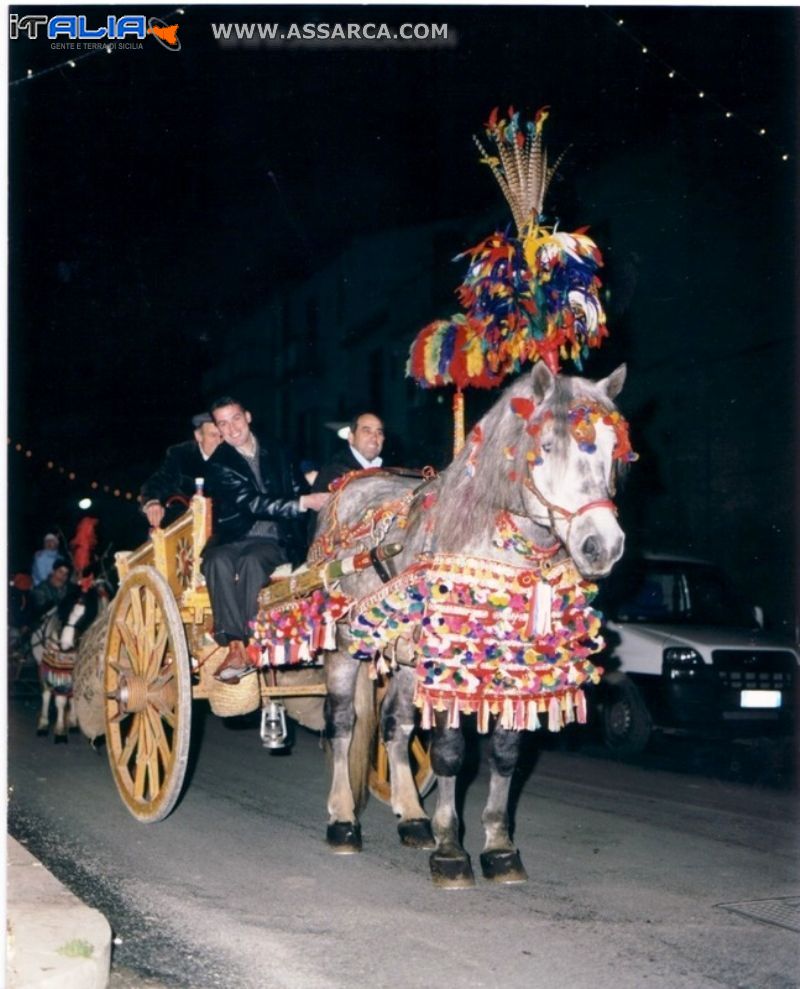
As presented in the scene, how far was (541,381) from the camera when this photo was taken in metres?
5.44

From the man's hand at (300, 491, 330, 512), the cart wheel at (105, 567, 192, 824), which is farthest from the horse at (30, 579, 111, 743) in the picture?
the man's hand at (300, 491, 330, 512)

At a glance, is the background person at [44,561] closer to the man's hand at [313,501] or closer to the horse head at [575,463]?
the man's hand at [313,501]

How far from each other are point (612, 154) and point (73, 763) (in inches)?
545

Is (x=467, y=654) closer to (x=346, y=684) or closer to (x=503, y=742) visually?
(x=503, y=742)

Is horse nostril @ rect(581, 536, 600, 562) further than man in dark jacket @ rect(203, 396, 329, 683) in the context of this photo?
No

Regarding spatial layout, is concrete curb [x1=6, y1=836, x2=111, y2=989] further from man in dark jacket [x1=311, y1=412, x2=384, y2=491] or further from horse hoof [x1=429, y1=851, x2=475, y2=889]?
man in dark jacket [x1=311, y1=412, x2=384, y2=491]

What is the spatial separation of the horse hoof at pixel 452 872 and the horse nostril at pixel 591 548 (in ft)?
5.76

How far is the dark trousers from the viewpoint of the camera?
23.7 feet

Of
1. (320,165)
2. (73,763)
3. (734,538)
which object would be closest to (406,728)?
(73,763)

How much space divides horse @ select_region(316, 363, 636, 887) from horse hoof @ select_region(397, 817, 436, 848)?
2.58 feet

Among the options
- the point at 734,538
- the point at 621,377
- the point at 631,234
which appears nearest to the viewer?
the point at 621,377

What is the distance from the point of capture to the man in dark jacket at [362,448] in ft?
26.1

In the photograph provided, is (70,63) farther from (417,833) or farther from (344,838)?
(417,833)

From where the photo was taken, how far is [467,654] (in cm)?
551
